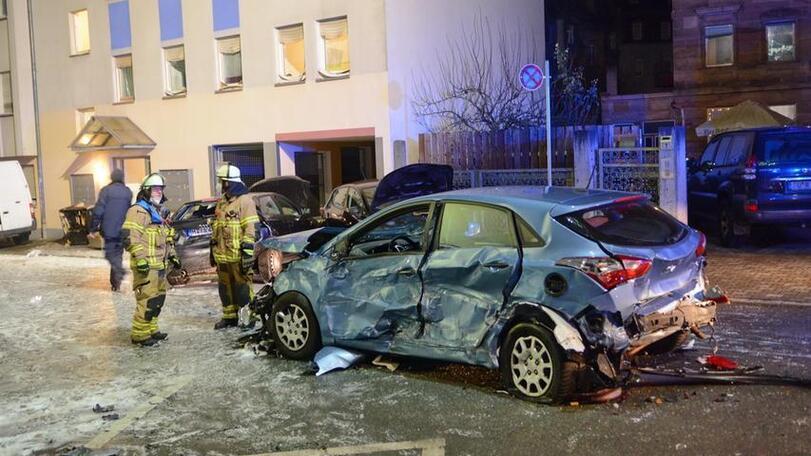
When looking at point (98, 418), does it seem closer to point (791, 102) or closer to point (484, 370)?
point (484, 370)

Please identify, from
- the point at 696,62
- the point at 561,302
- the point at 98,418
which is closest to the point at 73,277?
the point at 98,418

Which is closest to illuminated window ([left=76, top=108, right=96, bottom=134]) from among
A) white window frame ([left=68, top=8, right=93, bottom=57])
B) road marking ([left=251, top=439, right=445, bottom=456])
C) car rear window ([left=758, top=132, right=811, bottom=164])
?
white window frame ([left=68, top=8, right=93, bottom=57])

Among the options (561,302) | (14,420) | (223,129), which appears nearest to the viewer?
(561,302)

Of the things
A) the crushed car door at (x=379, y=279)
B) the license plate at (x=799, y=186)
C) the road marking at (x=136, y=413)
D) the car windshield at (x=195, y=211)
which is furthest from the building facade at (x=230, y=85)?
the road marking at (x=136, y=413)

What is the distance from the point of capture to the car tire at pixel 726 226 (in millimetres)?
12930

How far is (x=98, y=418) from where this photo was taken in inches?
233

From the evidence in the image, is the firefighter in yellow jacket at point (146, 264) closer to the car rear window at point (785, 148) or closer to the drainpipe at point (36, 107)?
the car rear window at point (785, 148)

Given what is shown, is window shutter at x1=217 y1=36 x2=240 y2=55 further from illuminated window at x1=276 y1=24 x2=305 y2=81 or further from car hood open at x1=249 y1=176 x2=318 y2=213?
car hood open at x1=249 y1=176 x2=318 y2=213

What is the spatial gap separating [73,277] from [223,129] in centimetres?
740

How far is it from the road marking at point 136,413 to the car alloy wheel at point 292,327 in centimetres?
91

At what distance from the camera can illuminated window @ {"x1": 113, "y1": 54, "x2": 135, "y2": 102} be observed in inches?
884

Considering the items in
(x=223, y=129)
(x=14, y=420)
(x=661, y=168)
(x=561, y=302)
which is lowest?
(x=14, y=420)

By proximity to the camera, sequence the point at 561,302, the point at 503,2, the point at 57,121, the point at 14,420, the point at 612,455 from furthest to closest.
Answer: the point at 57,121
the point at 503,2
the point at 14,420
the point at 561,302
the point at 612,455

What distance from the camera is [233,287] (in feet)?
28.8
